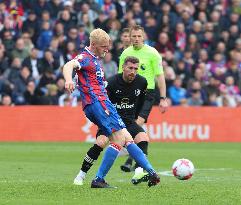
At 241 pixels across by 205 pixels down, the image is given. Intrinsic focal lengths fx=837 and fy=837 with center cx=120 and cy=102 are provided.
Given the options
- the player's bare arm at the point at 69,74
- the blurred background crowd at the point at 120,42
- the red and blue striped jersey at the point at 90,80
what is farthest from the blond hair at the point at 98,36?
the blurred background crowd at the point at 120,42

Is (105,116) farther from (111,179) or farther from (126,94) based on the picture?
(111,179)

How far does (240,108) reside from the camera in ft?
80.8

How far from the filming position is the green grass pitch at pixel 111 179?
9.33m

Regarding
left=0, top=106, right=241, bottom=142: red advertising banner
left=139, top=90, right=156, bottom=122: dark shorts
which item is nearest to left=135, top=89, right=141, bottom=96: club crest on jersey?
left=139, top=90, right=156, bottom=122: dark shorts

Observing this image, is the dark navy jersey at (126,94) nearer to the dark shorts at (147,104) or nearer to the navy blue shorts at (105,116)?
the navy blue shorts at (105,116)

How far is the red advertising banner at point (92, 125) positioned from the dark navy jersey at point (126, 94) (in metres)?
10.6

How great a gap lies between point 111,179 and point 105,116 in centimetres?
178

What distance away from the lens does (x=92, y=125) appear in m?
23.0

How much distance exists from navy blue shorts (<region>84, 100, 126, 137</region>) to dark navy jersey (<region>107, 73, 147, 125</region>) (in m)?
1.20

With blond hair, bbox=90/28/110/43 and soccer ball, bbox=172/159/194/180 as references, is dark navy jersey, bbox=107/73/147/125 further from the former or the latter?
blond hair, bbox=90/28/110/43

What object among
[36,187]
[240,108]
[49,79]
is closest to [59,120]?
[49,79]

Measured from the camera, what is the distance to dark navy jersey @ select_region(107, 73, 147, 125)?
12008 millimetres

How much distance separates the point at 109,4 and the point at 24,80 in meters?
4.65

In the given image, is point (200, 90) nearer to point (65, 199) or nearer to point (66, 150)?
point (66, 150)
